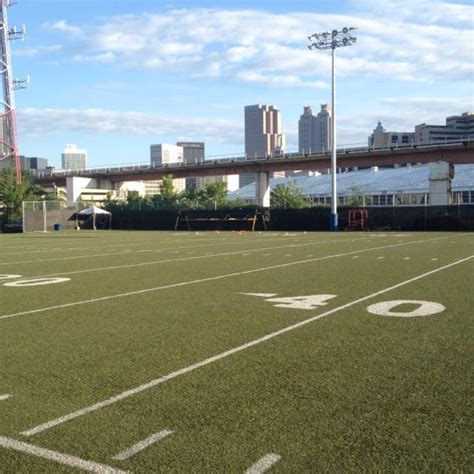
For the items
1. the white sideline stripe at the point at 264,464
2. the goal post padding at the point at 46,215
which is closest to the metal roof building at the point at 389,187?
the goal post padding at the point at 46,215

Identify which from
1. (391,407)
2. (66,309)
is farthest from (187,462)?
(66,309)

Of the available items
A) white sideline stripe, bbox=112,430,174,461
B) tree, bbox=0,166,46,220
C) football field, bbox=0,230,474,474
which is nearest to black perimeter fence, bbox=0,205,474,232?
tree, bbox=0,166,46,220

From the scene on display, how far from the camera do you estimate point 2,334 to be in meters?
7.04

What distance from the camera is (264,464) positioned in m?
3.42

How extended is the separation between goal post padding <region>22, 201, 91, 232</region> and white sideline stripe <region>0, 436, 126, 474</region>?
1996 inches

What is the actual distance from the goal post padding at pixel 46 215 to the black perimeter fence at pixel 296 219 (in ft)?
15.3

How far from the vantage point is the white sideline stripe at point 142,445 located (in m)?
3.54

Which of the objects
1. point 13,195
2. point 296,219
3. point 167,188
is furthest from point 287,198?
point 13,195

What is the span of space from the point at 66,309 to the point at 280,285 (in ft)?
13.8

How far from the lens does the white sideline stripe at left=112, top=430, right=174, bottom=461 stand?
3.54 meters

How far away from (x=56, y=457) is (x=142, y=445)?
51 centimetres

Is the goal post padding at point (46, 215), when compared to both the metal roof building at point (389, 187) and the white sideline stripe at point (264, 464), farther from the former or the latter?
the white sideline stripe at point (264, 464)

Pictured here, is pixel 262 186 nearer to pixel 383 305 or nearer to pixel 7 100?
pixel 7 100

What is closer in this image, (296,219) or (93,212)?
(296,219)
